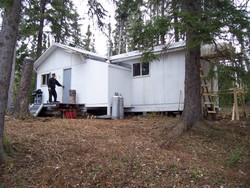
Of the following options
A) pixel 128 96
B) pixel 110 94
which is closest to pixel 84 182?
pixel 110 94

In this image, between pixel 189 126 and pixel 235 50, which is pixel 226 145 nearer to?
pixel 189 126

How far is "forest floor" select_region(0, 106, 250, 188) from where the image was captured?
4.44 metres

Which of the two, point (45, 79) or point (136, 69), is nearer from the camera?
A: point (136, 69)

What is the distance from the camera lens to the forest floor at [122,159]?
4.44 metres

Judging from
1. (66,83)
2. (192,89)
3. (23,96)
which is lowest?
(23,96)

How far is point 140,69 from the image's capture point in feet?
44.7

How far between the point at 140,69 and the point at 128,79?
855mm

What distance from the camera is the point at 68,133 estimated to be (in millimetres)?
6969

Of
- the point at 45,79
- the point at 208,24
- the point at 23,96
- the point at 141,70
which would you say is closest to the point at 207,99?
the point at 141,70

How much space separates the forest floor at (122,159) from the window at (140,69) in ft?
21.2

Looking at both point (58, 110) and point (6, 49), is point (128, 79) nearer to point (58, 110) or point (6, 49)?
point (58, 110)

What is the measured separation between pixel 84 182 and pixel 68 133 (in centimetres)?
279

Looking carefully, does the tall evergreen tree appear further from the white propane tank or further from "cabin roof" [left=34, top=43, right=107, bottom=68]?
"cabin roof" [left=34, top=43, right=107, bottom=68]

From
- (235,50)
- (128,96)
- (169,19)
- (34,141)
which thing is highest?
(169,19)
